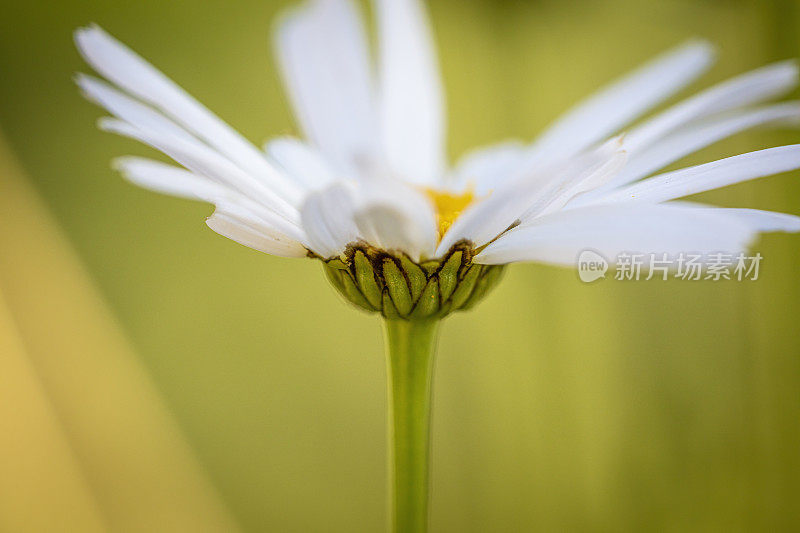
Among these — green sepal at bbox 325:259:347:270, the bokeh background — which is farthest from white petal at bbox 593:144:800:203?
the bokeh background

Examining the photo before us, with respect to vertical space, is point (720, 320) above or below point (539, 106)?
below

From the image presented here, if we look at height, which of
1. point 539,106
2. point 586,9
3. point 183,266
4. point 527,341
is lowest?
point 527,341

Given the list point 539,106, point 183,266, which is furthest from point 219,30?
point 539,106

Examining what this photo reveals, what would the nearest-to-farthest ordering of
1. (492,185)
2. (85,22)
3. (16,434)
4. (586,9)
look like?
(492,185) < (16,434) < (85,22) < (586,9)

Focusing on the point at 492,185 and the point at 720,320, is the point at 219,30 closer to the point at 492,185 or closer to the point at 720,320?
the point at 492,185

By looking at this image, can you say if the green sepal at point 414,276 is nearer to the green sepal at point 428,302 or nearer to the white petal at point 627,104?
the green sepal at point 428,302

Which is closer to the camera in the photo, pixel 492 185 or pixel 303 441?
pixel 492 185

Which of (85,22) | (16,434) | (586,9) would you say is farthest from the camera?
(586,9)
